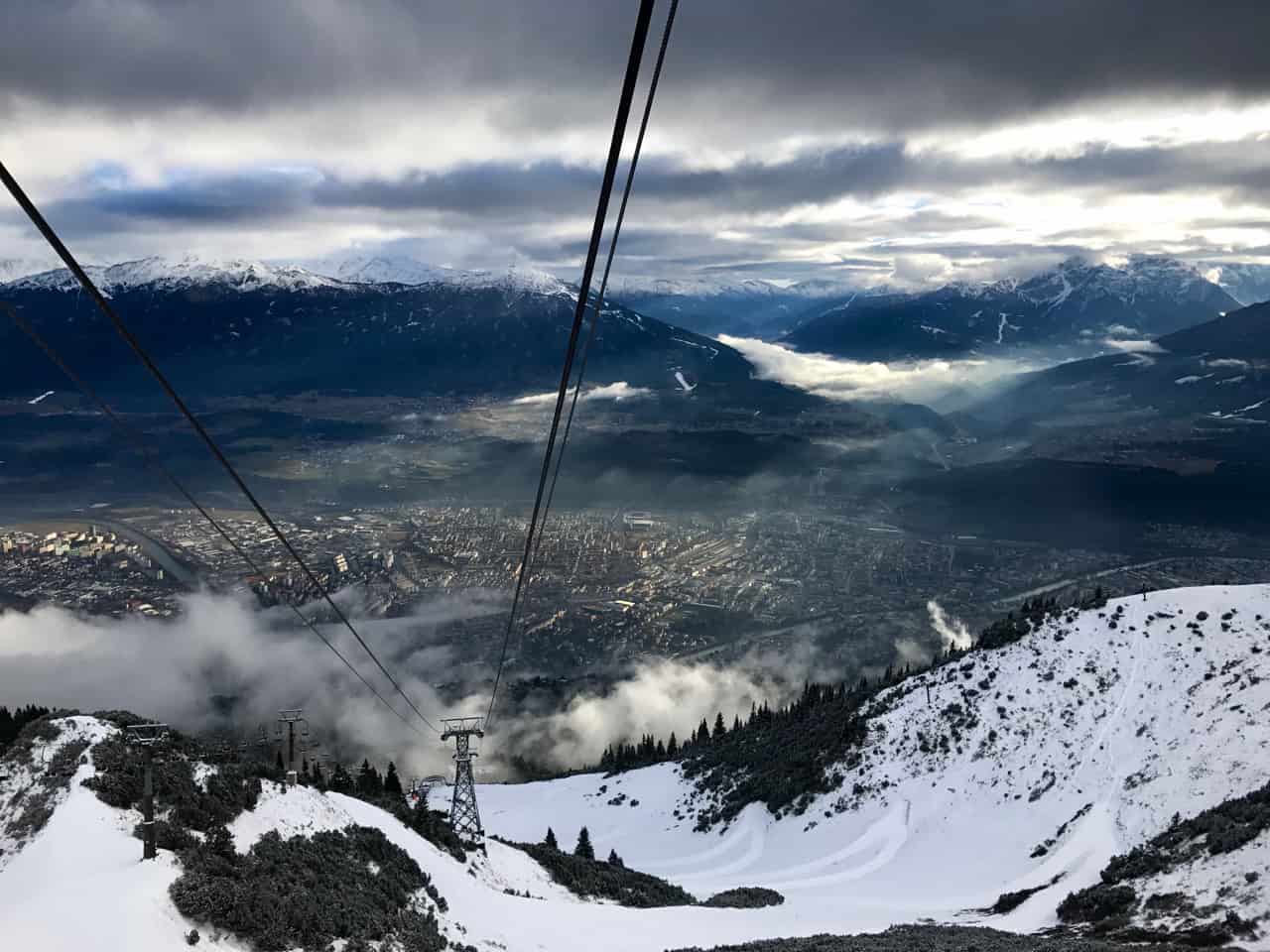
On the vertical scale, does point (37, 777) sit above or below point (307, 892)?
above

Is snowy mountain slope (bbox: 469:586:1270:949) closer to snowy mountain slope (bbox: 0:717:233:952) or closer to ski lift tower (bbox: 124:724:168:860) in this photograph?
ski lift tower (bbox: 124:724:168:860)

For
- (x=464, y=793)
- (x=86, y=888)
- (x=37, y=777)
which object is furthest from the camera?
(x=464, y=793)

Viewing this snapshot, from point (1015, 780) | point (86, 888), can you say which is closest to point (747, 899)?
point (1015, 780)

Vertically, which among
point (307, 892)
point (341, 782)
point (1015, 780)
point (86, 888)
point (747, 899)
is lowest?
point (1015, 780)

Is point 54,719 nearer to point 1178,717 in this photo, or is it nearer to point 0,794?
point 0,794

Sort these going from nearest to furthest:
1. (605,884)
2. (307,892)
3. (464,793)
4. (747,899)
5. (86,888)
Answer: (86,888) < (307,892) < (605,884) < (747,899) < (464,793)

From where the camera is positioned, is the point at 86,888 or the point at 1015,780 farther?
the point at 1015,780

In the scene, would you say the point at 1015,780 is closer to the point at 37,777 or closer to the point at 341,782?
the point at 341,782

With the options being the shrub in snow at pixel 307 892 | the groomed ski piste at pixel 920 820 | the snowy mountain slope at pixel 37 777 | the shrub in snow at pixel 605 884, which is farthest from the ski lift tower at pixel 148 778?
the shrub in snow at pixel 605 884
